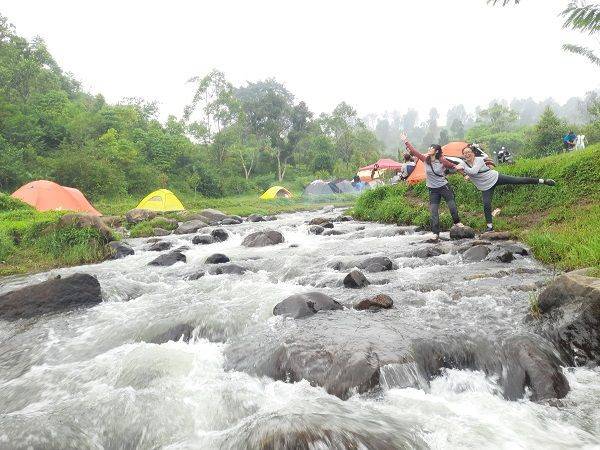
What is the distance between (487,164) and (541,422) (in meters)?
8.47

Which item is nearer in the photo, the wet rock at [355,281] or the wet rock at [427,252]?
the wet rock at [355,281]

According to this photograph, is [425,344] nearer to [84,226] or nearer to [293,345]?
[293,345]

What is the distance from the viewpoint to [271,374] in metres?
4.36

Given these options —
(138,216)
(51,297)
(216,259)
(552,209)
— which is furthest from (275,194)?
(51,297)

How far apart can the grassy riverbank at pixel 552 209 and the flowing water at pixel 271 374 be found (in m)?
0.67

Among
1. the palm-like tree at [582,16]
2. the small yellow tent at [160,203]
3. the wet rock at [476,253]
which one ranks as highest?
A: the palm-like tree at [582,16]

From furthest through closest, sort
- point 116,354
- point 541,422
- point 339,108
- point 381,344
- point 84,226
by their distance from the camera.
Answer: point 339,108
point 84,226
point 116,354
point 381,344
point 541,422

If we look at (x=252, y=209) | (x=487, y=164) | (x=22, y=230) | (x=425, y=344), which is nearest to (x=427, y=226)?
(x=487, y=164)

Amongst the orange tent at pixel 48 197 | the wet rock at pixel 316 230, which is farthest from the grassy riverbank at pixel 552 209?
the orange tent at pixel 48 197

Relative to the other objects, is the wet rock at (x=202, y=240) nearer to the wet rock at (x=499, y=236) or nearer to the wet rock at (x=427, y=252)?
the wet rock at (x=427, y=252)

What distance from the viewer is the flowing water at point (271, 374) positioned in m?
3.23

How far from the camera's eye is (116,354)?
202 inches

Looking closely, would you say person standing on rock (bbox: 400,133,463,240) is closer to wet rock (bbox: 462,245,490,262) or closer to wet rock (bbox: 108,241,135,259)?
wet rock (bbox: 462,245,490,262)

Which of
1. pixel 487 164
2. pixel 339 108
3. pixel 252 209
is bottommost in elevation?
pixel 252 209
